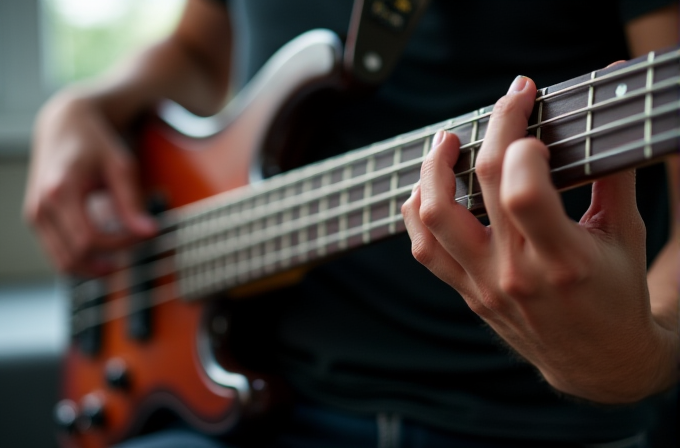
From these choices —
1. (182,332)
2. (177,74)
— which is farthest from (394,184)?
(177,74)

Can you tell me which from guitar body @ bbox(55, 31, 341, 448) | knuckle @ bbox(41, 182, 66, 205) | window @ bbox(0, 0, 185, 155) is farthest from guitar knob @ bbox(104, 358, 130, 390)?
window @ bbox(0, 0, 185, 155)

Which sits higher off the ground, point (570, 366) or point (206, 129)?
point (206, 129)

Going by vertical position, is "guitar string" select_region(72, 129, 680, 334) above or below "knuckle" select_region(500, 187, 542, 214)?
above

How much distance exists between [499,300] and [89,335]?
675 millimetres

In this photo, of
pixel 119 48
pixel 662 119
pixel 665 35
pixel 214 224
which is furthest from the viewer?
pixel 119 48

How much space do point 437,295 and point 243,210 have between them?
201mm

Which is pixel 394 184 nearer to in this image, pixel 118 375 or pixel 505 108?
pixel 505 108

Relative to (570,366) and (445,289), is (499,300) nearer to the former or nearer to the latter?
(570,366)

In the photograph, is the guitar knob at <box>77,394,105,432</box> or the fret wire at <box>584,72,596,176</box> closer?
the fret wire at <box>584,72,596,176</box>

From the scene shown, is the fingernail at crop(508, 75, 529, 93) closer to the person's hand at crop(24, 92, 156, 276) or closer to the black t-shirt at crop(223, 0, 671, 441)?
the black t-shirt at crop(223, 0, 671, 441)

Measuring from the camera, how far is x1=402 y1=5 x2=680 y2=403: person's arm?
0.29 metres

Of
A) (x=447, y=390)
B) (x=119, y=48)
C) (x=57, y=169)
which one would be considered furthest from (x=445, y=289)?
(x=119, y=48)

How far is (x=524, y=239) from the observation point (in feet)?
1.01

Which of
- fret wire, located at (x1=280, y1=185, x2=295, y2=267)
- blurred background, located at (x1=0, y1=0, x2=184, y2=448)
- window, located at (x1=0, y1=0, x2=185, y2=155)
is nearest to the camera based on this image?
fret wire, located at (x1=280, y1=185, x2=295, y2=267)
